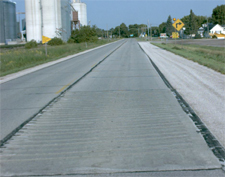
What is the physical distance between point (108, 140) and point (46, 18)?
7936 centimetres

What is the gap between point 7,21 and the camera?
395 feet

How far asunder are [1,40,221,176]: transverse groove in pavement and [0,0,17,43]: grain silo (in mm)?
110894

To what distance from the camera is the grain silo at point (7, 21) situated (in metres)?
111

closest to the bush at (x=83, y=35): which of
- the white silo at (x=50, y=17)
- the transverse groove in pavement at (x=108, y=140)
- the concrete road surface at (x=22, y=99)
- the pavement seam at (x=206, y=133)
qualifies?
the white silo at (x=50, y=17)

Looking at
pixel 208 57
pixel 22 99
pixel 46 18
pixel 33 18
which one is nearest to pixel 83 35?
pixel 46 18

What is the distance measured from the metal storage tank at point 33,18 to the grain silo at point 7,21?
3007 cm

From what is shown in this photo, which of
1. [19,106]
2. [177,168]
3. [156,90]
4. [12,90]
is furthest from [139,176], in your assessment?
[12,90]

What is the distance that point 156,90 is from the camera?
1122 centimetres

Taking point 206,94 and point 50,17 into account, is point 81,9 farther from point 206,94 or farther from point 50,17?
point 206,94

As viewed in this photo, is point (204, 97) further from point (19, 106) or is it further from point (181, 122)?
point (19, 106)

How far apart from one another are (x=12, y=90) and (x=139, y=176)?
9243mm

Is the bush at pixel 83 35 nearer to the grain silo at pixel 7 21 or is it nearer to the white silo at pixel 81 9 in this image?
the grain silo at pixel 7 21

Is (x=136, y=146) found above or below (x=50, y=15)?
below

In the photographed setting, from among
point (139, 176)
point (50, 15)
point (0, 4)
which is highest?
point (0, 4)
